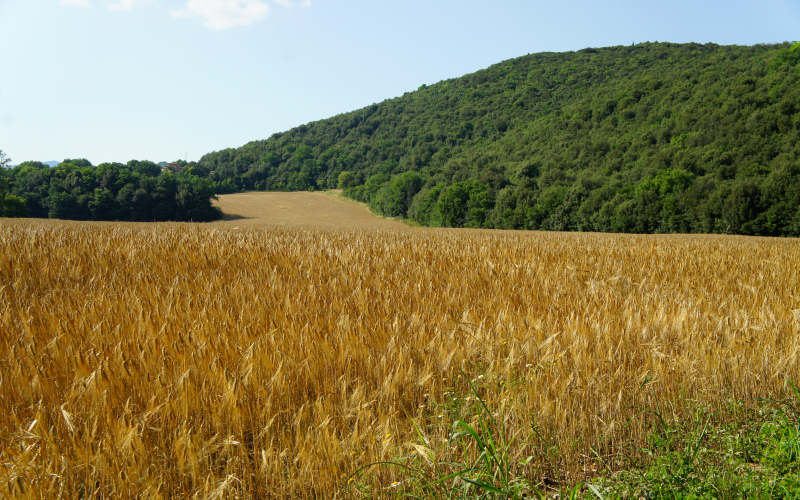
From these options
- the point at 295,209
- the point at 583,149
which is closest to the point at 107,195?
the point at 295,209

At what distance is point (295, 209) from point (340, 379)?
75514mm

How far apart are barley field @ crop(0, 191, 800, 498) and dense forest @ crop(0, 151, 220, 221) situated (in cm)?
7068

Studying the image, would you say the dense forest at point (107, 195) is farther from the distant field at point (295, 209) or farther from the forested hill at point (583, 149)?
the forested hill at point (583, 149)

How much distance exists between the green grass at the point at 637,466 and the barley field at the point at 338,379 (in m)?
0.02

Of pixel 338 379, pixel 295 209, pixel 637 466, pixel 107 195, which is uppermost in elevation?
pixel 107 195

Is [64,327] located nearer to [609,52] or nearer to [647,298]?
[647,298]

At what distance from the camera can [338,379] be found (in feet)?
6.39

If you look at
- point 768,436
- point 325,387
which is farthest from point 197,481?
point 768,436

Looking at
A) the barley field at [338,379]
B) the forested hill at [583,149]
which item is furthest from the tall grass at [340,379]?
the forested hill at [583,149]

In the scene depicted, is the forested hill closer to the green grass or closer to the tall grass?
the tall grass

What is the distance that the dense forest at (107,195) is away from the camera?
63.4m

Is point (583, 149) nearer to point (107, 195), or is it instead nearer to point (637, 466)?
point (637, 466)

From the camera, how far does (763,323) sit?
2.94 meters

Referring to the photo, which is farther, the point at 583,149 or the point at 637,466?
the point at 583,149
